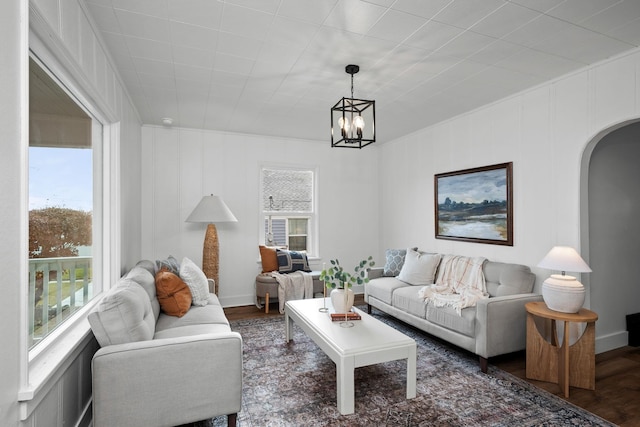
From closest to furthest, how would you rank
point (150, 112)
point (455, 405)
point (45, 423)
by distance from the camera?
point (45, 423) < point (455, 405) < point (150, 112)

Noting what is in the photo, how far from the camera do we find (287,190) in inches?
217

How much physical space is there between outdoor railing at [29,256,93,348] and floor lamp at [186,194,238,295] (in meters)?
1.99

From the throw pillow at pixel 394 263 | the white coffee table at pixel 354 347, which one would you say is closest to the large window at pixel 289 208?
the throw pillow at pixel 394 263

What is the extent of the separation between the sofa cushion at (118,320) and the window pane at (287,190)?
3350 millimetres

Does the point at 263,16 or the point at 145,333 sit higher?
the point at 263,16

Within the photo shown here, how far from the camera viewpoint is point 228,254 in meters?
5.05

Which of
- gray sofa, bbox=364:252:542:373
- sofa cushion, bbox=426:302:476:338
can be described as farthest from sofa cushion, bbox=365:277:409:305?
sofa cushion, bbox=426:302:476:338

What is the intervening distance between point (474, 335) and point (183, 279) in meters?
2.65

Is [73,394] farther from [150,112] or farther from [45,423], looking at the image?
[150,112]

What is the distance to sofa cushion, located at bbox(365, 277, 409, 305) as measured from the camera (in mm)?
4152

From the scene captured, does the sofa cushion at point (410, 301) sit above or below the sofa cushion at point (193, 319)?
below

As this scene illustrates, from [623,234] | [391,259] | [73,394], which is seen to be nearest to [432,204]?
[391,259]

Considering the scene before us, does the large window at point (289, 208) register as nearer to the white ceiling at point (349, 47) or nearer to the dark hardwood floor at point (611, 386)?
the white ceiling at point (349, 47)

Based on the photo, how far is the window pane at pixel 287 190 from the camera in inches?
212
